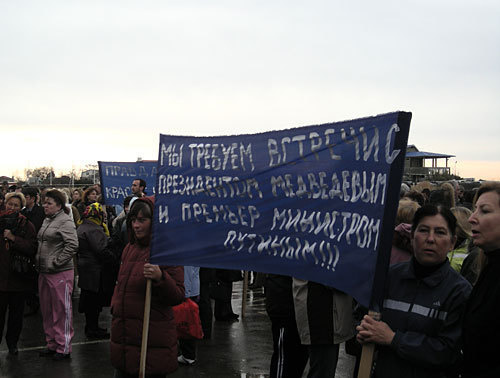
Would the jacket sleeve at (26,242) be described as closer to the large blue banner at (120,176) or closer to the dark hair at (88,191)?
the dark hair at (88,191)

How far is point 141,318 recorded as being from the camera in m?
4.52

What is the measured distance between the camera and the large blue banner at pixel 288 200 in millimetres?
3410

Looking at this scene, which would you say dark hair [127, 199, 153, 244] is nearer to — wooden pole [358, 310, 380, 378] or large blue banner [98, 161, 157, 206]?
wooden pole [358, 310, 380, 378]

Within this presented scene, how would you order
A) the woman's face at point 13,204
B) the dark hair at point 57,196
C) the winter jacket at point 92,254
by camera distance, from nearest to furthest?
1. the dark hair at point 57,196
2. the woman's face at point 13,204
3. the winter jacket at point 92,254

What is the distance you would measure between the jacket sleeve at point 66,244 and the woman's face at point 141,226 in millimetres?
2855

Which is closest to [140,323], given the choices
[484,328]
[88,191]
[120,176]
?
[484,328]

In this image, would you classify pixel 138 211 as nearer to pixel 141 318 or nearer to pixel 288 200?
pixel 141 318

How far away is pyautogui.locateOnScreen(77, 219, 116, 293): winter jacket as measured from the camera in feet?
27.6

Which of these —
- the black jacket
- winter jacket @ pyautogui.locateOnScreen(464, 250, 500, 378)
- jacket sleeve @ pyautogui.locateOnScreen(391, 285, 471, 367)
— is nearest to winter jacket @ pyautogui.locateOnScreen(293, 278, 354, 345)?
the black jacket

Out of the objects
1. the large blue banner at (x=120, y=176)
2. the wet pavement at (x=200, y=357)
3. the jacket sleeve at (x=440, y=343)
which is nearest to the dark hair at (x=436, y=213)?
the jacket sleeve at (x=440, y=343)

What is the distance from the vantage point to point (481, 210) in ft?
9.96

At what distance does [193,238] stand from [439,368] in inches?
88.3

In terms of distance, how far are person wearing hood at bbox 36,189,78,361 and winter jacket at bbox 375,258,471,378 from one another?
203 inches

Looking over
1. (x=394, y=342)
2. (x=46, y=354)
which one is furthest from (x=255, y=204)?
(x=46, y=354)
